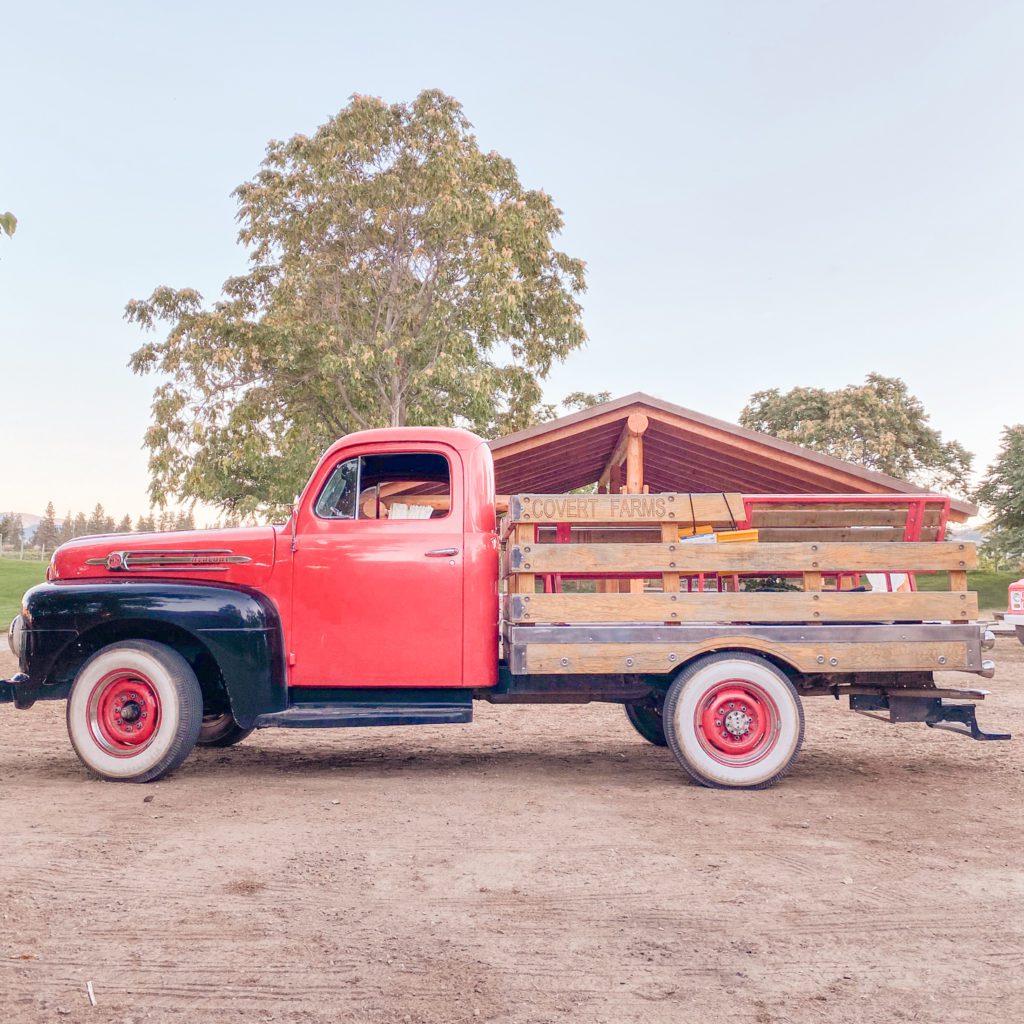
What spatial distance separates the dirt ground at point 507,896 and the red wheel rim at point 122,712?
351mm

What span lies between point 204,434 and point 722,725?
58.8ft

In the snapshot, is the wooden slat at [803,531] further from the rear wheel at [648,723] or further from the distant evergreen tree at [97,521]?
the distant evergreen tree at [97,521]

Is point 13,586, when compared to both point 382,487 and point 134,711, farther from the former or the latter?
point 382,487

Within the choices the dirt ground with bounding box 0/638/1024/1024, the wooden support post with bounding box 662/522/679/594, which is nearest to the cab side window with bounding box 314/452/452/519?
the wooden support post with bounding box 662/522/679/594

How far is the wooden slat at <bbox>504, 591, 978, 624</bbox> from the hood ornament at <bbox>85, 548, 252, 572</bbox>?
1.88 metres

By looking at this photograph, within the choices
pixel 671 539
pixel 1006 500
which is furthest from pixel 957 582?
pixel 1006 500

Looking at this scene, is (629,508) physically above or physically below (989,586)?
above

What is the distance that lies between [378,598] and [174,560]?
1409 millimetres

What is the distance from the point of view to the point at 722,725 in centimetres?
563

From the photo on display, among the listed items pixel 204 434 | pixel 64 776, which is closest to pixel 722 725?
pixel 64 776

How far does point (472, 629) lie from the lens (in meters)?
5.64

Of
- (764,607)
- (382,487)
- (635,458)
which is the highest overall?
(635,458)

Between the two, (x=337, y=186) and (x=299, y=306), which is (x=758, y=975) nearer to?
(x=299, y=306)

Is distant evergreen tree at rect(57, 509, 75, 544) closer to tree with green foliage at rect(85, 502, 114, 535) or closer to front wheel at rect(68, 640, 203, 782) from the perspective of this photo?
tree with green foliage at rect(85, 502, 114, 535)
